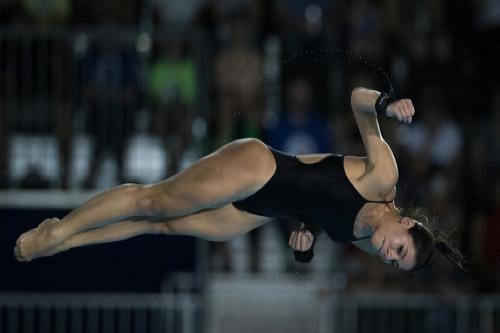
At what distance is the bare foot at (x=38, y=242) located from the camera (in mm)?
8219

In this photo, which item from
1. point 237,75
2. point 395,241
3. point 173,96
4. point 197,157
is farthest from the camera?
point 237,75

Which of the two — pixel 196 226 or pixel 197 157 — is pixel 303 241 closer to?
pixel 196 226

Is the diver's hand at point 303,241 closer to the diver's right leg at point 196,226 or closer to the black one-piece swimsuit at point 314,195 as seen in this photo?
the black one-piece swimsuit at point 314,195

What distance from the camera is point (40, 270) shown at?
456 inches

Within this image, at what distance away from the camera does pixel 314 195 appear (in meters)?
8.12

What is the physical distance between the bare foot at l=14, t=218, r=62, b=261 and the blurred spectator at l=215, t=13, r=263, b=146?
367 centimetres

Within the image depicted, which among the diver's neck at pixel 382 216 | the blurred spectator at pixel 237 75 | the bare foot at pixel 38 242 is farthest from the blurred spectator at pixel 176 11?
the diver's neck at pixel 382 216

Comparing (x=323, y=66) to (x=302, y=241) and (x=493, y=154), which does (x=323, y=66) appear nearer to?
(x=493, y=154)

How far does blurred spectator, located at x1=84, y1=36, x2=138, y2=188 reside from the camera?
11.5 metres

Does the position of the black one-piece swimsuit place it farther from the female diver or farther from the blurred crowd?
the blurred crowd

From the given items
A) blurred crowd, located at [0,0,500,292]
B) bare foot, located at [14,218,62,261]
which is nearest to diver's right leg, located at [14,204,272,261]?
bare foot, located at [14,218,62,261]

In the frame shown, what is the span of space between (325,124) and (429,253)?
3859mm

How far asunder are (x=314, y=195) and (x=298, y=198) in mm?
113

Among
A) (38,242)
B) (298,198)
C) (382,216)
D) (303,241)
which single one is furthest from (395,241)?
(38,242)
